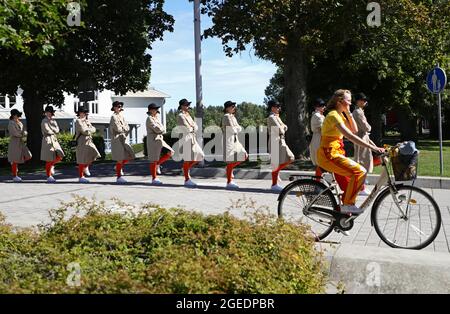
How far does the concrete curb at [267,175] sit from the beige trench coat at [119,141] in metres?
2.41

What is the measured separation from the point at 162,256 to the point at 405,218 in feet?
10.9

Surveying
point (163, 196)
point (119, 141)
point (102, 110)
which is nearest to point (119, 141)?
point (119, 141)

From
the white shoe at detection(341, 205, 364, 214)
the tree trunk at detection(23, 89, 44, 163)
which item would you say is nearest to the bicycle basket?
the white shoe at detection(341, 205, 364, 214)

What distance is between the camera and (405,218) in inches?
247

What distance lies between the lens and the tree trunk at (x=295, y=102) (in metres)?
18.1

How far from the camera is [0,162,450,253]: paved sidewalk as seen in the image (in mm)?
7801

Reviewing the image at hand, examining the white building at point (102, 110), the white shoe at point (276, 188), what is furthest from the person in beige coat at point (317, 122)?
the white building at point (102, 110)

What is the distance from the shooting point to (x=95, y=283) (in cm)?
336

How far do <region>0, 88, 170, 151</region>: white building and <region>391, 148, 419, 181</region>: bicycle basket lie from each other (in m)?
32.3

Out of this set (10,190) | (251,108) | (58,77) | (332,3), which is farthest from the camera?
(251,108)

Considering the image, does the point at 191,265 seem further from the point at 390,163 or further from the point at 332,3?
the point at 332,3

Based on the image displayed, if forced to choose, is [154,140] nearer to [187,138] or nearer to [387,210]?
[187,138]

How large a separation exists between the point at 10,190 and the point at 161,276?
33.1 feet
